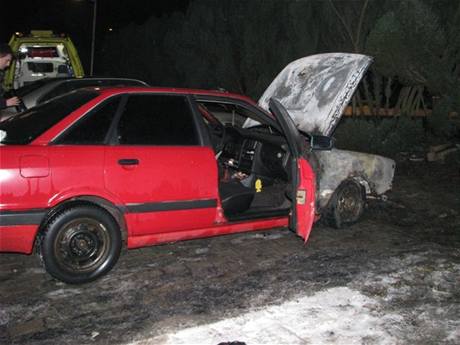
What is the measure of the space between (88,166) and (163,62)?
13624mm

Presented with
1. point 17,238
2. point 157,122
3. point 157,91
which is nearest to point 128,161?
point 157,122

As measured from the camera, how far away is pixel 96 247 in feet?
13.1

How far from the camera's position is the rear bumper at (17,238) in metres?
3.65

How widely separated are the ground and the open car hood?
128 cm

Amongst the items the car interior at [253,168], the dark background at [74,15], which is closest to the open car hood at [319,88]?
the car interior at [253,168]

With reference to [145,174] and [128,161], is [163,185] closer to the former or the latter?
[145,174]

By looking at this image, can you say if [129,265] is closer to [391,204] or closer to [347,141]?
[391,204]

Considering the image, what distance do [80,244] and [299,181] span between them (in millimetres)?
1995

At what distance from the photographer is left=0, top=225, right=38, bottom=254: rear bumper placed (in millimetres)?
3654

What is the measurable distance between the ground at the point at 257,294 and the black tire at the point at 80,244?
142 mm

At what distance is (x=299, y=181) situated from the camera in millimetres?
A: 4559

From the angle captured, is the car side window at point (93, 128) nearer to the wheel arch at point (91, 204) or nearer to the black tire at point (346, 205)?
the wheel arch at point (91, 204)

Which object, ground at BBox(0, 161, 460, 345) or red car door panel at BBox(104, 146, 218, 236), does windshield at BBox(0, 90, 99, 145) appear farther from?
ground at BBox(0, 161, 460, 345)

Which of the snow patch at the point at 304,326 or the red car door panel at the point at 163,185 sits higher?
the red car door panel at the point at 163,185
